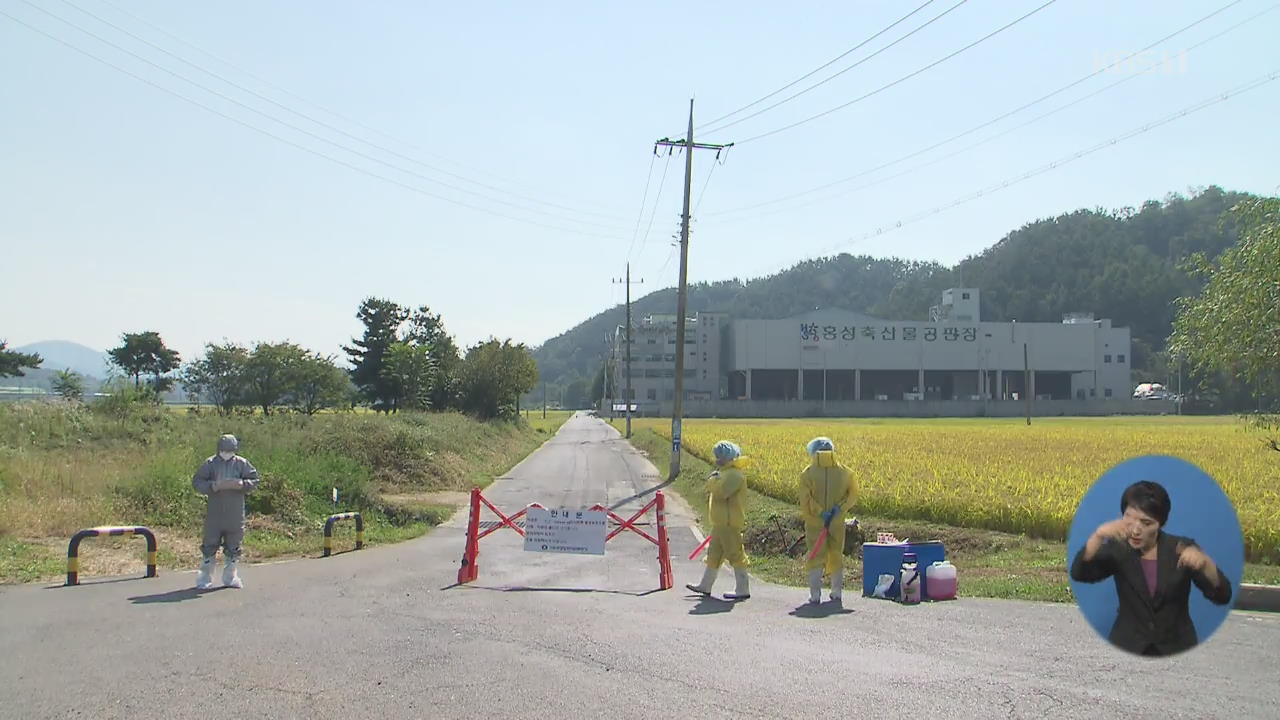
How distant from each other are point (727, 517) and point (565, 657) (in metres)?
3.55

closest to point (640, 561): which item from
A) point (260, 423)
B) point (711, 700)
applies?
point (711, 700)

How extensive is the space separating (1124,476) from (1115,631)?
0.36 meters

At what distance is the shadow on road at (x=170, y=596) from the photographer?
981 cm

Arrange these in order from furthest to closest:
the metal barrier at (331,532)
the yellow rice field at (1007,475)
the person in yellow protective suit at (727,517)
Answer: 1. the yellow rice field at (1007,475)
2. the metal barrier at (331,532)
3. the person in yellow protective suit at (727,517)

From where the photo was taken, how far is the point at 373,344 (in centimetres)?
7362

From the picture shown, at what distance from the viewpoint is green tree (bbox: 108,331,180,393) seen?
227 ft

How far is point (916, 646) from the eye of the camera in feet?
24.8

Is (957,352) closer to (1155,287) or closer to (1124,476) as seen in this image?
(1155,287)

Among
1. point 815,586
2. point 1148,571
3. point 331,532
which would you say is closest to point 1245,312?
point 815,586

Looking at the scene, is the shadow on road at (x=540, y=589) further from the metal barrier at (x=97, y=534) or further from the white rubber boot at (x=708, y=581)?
the metal barrier at (x=97, y=534)

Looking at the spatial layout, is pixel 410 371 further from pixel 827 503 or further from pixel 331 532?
pixel 827 503

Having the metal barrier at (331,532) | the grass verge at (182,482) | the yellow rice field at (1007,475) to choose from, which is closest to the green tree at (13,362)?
the grass verge at (182,482)

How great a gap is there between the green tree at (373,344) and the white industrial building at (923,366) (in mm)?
38155

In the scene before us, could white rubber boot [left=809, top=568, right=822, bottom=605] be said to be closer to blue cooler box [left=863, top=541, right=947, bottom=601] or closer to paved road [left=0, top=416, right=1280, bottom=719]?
paved road [left=0, top=416, right=1280, bottom=719]
